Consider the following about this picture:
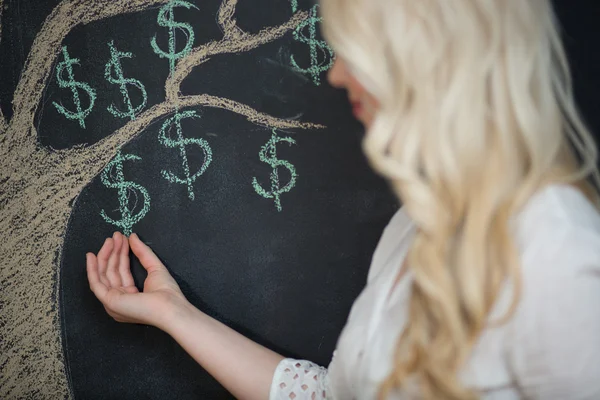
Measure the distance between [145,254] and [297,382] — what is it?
1.16 feet

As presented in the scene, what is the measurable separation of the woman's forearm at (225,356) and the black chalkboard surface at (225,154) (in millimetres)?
55

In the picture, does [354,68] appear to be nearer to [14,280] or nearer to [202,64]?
[202,64]

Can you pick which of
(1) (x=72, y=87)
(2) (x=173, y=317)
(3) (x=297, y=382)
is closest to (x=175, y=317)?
(2) (x=173, y=317)

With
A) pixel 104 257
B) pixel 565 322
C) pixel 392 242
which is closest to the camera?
pixel 565 322

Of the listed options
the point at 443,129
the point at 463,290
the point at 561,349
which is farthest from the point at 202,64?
the point at 561,349

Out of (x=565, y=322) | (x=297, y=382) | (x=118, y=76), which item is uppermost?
(x=118, y=76)

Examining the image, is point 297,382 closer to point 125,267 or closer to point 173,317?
point 173,317

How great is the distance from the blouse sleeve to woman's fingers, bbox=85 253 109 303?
698mm

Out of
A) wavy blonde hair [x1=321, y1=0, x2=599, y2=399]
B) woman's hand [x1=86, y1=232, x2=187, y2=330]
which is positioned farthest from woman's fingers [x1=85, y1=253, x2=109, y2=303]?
wavy blonde hair [x1=321, y1=0, x2=599, y2=399]

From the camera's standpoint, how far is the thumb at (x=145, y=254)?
3.47 ft

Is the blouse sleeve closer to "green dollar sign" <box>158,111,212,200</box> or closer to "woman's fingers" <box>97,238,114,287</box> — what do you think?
"green dollar sign" <box>158,111,212,200</box>

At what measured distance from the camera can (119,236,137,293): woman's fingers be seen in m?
1.07

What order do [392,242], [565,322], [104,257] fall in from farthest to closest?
1. [104,257]
2. [392,242]
3. [565,322]

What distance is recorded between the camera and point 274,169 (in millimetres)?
1051
